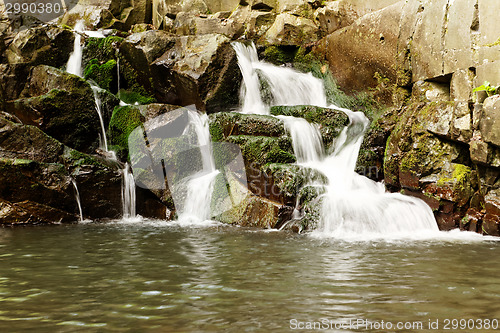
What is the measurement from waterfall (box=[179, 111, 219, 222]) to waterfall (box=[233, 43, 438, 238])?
1816 millimetres

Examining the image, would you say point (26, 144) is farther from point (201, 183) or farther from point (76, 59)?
point (76, 59)

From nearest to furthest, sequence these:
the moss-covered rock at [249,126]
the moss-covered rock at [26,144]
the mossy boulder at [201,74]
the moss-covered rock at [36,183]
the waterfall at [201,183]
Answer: the moss-covered rock at [36,183]
the waterfall at [201,183]
the moss-covered rock at [26,144]
the moss-covered rock at [249,126]
the mossy boulder at [201,74]

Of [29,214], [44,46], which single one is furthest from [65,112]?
[44,46]

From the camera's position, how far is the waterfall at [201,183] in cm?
975

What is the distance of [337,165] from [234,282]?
5819 mm

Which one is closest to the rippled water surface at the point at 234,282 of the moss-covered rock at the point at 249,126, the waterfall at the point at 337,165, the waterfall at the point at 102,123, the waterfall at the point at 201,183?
the waterfall at the point at 337,165

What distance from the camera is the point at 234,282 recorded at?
181 inches

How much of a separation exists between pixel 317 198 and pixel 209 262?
135 inches

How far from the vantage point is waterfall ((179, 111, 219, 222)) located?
975 cm

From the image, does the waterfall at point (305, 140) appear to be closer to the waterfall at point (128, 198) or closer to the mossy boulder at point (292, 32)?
the waterfall at point (128, 198)

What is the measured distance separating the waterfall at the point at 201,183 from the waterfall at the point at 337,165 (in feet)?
5.96

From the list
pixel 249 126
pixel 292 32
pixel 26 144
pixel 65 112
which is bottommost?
pixel 26 144

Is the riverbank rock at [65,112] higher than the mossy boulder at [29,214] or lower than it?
higher

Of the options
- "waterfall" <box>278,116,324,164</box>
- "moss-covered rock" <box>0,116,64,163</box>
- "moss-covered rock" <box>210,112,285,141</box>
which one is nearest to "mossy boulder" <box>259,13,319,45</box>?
"waterfall" <box>278,116,324,164</box>
